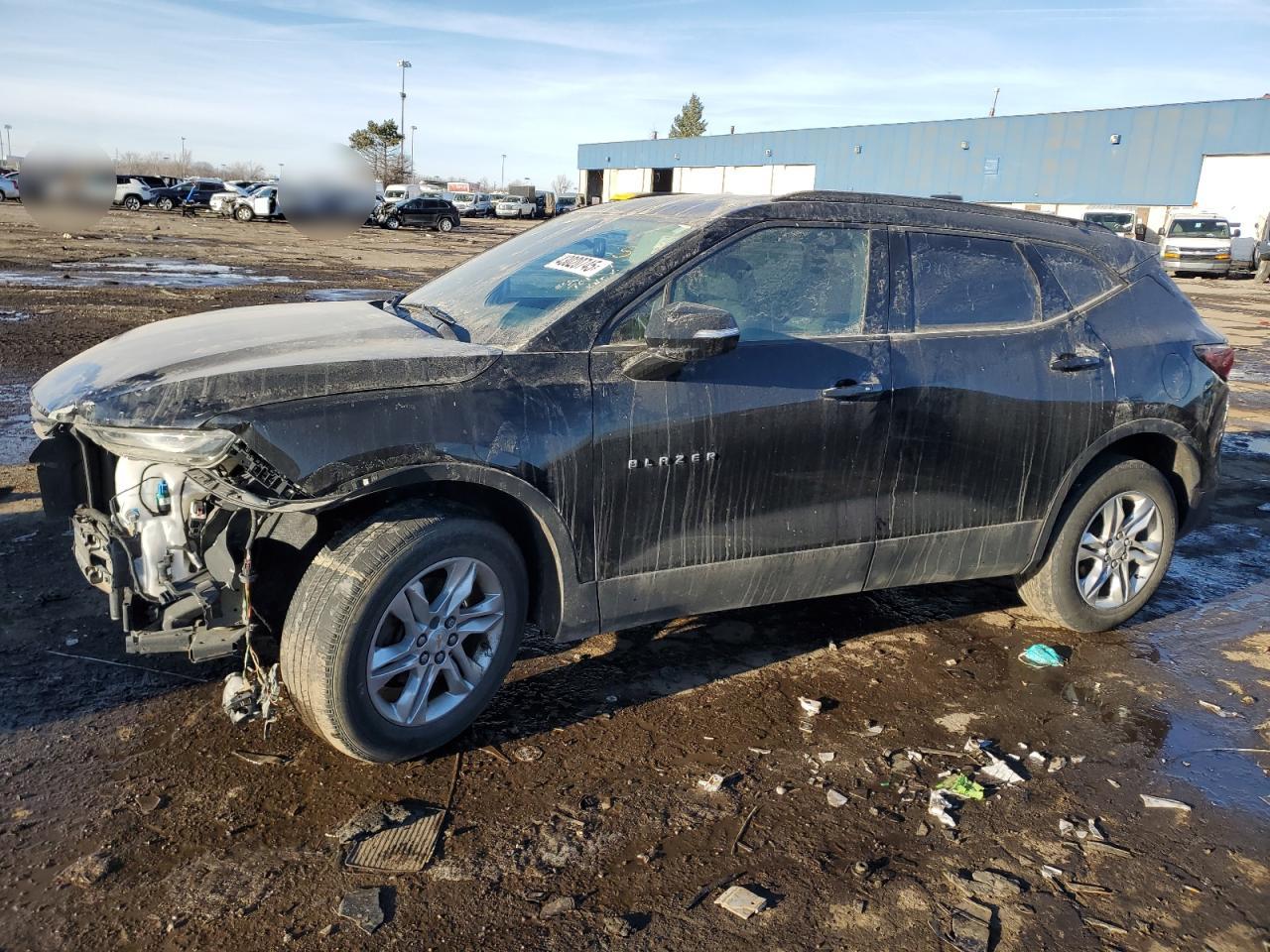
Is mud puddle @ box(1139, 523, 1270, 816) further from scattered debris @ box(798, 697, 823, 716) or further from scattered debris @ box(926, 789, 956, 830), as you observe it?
scattered debris @ box(798, 697, 823, 716)

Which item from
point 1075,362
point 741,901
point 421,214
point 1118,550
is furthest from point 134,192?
point 741,901

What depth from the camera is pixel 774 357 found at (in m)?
3.77

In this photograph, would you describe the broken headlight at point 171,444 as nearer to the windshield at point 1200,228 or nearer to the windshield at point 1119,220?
the windshield at point 1200,228

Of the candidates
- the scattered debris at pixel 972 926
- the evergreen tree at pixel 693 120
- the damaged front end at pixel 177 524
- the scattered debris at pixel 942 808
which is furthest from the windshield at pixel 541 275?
the evergreen tree at pixel 693 120

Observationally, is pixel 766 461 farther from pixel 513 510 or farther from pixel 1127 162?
pixel 1127 162

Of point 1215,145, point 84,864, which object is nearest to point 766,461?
point 84,864

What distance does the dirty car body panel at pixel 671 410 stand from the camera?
3.09 m

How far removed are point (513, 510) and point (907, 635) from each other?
2.30 m

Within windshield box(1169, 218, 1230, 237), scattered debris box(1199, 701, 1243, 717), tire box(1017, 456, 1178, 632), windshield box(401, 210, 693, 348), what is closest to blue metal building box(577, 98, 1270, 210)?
windshield box(1169, 218, 1230, 237)

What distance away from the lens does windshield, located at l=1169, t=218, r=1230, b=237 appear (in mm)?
33156

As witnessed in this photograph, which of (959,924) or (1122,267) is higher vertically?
(1122,267)

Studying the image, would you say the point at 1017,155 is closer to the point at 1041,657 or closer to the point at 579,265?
the point at 1041,657

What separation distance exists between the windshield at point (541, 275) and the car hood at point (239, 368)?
23cm

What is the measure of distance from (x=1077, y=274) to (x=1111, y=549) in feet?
4.40
